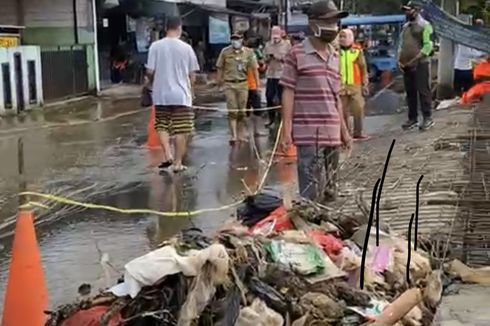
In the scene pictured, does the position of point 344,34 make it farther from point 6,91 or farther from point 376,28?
point 376,28

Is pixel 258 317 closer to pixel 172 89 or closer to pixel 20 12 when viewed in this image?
pixel 172 89

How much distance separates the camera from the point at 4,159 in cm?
1282

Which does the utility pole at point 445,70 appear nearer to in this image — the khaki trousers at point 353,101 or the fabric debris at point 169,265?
the khaki trousers at point 353,101

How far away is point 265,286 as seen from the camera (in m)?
4.64

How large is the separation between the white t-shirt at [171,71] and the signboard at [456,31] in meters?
7.48

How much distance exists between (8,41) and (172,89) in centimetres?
991

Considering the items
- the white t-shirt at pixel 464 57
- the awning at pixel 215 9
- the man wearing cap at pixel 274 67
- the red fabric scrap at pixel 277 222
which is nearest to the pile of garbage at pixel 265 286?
the red fabric scrap at pixel 277 222

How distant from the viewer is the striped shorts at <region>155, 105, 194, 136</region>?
37.0ft

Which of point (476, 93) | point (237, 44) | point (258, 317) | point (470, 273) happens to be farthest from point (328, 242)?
point (476, 93)

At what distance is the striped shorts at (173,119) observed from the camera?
11.3 meters

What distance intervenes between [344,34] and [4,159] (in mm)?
4807

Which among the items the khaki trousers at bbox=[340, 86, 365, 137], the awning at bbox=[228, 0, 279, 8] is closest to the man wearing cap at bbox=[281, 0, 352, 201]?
the khaki trousers at bbox=[340, 86, 365, 137]

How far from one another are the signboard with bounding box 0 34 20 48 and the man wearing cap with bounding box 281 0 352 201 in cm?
1319

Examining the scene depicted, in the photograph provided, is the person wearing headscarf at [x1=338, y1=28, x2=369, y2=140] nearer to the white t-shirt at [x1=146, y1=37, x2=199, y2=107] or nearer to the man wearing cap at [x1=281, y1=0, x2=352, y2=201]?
the white t-shirt at [x1=146, y1=37, x2=199, y2=107]
